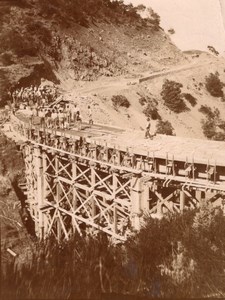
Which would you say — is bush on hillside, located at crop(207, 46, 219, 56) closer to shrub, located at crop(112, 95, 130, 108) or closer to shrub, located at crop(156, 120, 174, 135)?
shrub, located at crop(156, 120, 174, 135)

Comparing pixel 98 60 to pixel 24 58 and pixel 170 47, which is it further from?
pixel 170 47

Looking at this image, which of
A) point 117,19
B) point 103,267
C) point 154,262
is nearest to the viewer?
point 103,267

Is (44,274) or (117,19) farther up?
(117,19)

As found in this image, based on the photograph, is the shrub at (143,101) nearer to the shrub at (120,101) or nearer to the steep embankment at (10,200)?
the shrub at (120,101)

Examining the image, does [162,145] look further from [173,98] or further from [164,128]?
[173,98]

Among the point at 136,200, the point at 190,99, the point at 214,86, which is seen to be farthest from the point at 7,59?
the point at 214,86

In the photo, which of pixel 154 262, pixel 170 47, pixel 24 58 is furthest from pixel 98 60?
pixel 154 262
